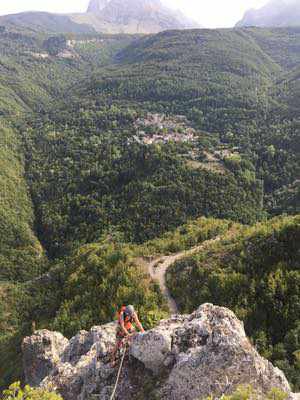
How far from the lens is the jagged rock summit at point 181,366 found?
19500 mm

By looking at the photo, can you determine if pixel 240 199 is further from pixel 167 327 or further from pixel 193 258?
pixel 167 327

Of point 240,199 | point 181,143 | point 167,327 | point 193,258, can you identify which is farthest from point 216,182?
point 167,327

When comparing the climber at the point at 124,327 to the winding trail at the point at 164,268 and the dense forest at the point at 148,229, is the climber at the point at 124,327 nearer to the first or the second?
the dense forest at the point at 148,229

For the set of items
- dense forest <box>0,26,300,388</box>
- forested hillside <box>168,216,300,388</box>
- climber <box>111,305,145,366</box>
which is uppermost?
climber <box>111,305,145,366</box>

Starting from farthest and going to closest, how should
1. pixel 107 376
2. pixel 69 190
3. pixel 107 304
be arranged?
pixel 69 190 → pixel 107 304 → pixel 107 376

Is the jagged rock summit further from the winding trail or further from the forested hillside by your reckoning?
the winding trail

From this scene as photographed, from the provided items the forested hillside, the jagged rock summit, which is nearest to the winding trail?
the forested hillside

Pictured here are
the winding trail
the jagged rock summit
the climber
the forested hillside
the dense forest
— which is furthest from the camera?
the winding trail

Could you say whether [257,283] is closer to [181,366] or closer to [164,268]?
[164,268]

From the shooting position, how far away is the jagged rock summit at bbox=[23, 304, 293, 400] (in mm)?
19500

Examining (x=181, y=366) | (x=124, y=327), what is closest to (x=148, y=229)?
(x=124, y=327)

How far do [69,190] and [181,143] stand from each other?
196 ft

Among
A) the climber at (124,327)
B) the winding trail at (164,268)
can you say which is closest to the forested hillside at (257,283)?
the winding trail at (164,268)

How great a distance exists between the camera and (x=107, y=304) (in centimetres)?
5906
